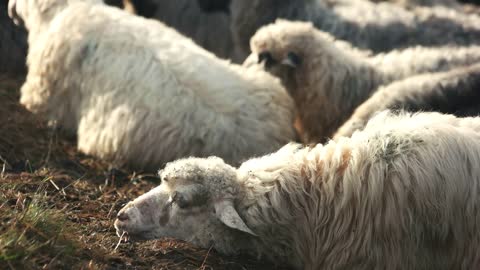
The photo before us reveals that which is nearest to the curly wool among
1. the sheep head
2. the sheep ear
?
the sheep ear

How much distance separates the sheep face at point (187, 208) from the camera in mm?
4473

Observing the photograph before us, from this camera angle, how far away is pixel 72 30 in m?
6.90

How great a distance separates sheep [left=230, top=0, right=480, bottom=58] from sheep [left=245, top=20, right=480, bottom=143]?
3.28 feet

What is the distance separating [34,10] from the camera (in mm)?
7488

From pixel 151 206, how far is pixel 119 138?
1.81m

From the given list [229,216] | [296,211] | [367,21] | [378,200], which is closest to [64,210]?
[229,216]

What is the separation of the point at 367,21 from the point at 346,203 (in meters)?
4.42

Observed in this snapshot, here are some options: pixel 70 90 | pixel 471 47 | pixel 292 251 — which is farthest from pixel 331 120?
pixel 292 251

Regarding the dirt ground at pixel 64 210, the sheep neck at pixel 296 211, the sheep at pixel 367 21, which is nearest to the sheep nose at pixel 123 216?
the dirt ground at pixel 64 210

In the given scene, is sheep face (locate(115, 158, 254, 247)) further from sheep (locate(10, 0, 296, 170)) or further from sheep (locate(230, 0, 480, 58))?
sheep (locate(230, 0, 480, 58))

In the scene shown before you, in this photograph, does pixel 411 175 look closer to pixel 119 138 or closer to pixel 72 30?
pixel 119 138

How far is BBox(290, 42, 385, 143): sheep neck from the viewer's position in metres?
6.93

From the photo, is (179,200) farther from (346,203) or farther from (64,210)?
(346,203)

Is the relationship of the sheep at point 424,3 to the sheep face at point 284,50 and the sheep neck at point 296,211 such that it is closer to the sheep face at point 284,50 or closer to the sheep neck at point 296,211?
→ the sheep face at point 284,50
